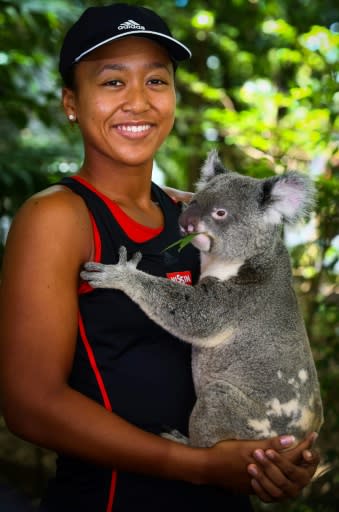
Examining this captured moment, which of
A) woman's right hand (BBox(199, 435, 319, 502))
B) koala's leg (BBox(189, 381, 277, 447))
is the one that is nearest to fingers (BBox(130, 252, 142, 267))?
koala's leg (BBox(189, 381, 277, 447))

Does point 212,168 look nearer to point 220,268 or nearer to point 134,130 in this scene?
point 220,268

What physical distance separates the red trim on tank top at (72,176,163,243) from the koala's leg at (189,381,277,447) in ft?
1.77

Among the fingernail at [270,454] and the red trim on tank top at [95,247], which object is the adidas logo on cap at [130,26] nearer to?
the red trim on tank top at [95,247]

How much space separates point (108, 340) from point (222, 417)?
1.64 feet

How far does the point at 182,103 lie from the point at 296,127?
8.85 ft

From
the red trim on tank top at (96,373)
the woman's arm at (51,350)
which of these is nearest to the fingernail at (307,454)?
the woman's arm at (51,350)

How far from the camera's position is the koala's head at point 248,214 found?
217cm

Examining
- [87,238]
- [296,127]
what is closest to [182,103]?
[296,127]

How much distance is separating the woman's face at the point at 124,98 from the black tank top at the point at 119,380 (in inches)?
6.6

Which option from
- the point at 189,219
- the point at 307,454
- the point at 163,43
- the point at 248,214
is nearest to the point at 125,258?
the point at 189,219

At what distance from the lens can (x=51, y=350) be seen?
163 centimetres

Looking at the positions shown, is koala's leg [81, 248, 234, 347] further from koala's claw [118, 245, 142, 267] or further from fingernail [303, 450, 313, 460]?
fingernail [303, 450, 313, 460]

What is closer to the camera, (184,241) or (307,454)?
(307,454)

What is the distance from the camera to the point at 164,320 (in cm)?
195
